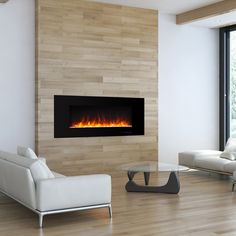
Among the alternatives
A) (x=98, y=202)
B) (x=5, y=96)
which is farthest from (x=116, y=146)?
(x=98, y=202)

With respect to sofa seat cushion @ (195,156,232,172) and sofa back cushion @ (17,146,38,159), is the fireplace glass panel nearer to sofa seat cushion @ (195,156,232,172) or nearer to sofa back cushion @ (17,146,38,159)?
sofa seat cushion @ (195,156,232,172)

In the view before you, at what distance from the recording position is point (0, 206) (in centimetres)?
606

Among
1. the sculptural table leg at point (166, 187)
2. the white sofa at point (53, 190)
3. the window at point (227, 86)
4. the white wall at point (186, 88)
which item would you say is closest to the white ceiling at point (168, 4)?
the white wall at point (186, 88)

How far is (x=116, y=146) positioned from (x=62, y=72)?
1.81 metres

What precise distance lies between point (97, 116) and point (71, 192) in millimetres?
3892

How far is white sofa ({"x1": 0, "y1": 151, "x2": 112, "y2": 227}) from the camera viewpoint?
5.05 meters

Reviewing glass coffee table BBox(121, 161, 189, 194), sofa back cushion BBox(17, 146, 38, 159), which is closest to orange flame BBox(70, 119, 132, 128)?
glass coffee table BBox(121, 161, 189, 194)

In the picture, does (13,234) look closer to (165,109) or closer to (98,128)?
(98,128)

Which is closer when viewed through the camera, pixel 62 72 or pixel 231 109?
pixel 62 72

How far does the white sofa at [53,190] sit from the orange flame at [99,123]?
10.6 ft

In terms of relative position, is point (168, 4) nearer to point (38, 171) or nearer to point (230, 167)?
point (230, 167)

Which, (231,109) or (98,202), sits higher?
(231,109)

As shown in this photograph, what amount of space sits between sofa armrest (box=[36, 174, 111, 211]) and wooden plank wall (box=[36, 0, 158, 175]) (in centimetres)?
311

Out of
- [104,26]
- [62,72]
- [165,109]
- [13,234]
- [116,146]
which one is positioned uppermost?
[104,26]
